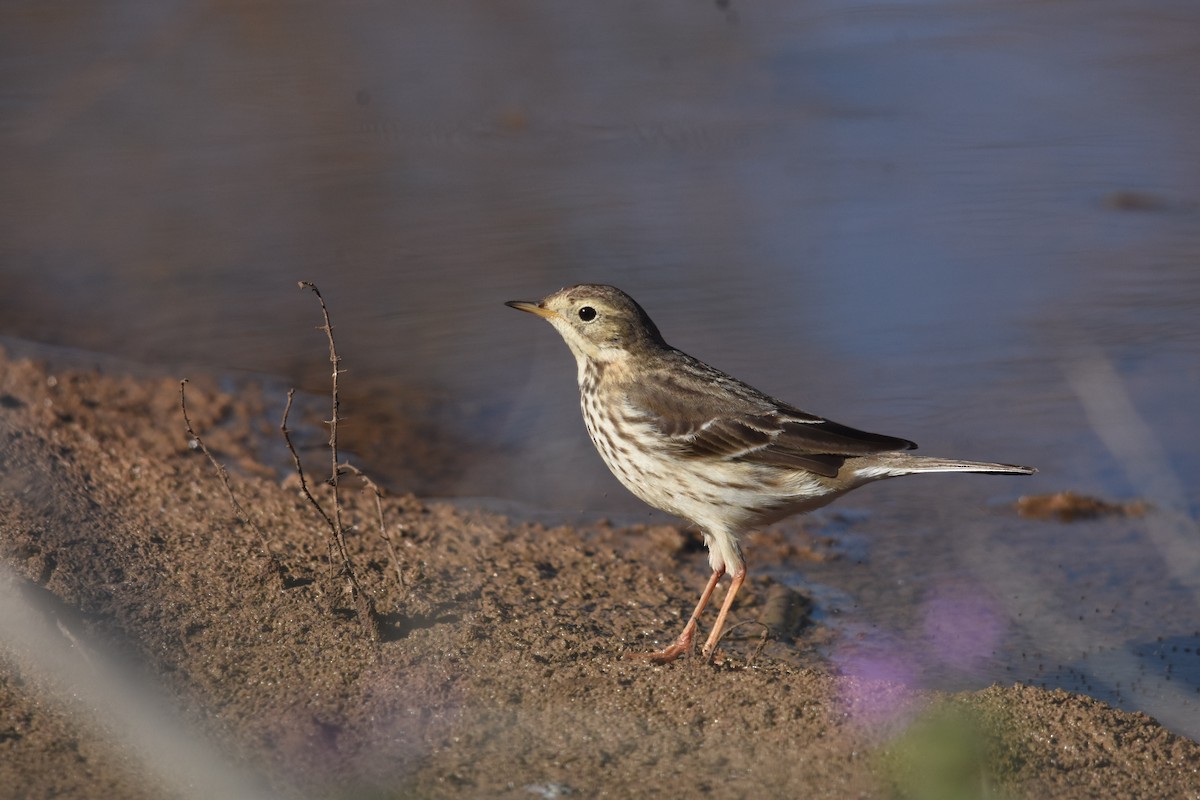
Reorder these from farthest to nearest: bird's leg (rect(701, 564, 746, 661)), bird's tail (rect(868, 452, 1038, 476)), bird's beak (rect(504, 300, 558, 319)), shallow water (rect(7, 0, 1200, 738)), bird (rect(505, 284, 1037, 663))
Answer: shallow water (rect(7, 0, 1200, 738)), bird's beak (rect(504, 300, 558, 319)), bird (rect(505, 284, 1037, 663)), bird's tail (rect(868, 452, 1038, 476)), bird's leg (rect(701, 564, 746, 661))

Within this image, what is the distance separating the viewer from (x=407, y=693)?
4609 mm

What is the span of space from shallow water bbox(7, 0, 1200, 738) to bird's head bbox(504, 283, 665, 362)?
137 cm

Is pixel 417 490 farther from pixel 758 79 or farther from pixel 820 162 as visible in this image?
pixel 758 79

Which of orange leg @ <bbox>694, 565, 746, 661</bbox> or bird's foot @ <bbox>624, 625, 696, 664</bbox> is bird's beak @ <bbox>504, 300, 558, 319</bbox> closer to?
orange leg @ <bbox>694, 565, 746, 661</bbox>

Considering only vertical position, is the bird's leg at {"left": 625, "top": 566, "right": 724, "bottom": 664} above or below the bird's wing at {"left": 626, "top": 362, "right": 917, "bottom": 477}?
below

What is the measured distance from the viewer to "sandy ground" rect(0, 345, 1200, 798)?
4113mm

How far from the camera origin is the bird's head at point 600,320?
6355 millimetres

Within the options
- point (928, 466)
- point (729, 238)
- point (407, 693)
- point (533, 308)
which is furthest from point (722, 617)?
point (729, 238)

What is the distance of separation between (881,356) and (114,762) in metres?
6.12

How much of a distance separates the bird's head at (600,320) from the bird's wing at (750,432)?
33 cm

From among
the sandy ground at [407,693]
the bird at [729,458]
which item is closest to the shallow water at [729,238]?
the bird at [729,458]

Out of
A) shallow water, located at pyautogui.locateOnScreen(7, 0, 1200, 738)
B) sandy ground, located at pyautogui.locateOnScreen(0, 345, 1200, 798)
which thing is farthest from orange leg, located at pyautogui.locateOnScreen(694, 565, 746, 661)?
shallow water, located at pyautogui.locateOnScreen(7, 0, 1200, 738)

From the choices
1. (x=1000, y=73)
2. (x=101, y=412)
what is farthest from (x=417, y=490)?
(x=1000, y=73)

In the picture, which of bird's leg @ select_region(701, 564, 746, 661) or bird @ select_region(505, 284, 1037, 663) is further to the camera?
bird @ select_region(505, 284, 1037, 663)
